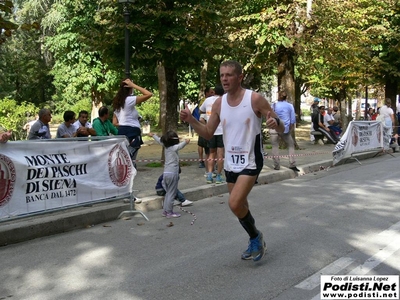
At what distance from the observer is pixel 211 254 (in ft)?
20.9

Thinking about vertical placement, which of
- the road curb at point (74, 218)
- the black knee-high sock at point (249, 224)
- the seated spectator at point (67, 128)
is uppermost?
the seated spectator at point (67, 128)

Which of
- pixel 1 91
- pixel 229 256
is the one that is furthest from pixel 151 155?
pixel 1 91

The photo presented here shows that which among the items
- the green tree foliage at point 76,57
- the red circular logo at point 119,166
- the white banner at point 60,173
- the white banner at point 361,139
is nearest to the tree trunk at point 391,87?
the white banner at point 361,139

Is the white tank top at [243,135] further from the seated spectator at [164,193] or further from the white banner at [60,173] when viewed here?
the seated spectator at [164,193]

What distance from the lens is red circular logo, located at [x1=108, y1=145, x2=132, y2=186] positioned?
8734mm

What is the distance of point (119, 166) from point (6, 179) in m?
2.17

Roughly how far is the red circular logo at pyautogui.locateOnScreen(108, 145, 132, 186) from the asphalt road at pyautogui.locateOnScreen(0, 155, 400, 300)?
643mm

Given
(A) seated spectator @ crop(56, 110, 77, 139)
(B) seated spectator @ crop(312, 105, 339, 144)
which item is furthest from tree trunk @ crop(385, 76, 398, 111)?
(A) seated spectator @ crop(56, 110, 77, 139)

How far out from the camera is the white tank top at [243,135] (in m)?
5.73

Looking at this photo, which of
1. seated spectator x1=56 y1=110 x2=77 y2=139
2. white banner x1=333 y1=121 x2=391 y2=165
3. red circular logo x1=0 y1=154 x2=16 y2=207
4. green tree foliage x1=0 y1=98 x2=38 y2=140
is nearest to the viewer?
red circular logo x1=0 y1=154 x2=16 y2=207

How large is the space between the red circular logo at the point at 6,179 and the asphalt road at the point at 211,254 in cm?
63

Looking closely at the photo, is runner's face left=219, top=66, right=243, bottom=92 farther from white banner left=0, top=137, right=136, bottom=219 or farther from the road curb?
the road curb

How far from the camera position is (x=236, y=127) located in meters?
5.76

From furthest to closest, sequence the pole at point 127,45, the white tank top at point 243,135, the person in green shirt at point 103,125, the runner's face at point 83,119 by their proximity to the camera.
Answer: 1. the pole at point 127,45
2. the runner's face at point 83,119
3. the person in green shirt at point 103,125
4. the white tank top at point 243,135
